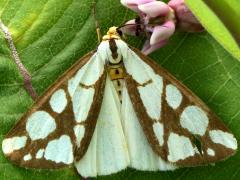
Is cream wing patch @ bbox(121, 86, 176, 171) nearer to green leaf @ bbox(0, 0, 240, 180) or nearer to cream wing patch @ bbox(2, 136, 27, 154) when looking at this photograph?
green leaf @ bbox(0, 0, 240, 180)

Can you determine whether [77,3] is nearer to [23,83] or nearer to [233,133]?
[23,83]

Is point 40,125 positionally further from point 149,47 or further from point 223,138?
point 223,138

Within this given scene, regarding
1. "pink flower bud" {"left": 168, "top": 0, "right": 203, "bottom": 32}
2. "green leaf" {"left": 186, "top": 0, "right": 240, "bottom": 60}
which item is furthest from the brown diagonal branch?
"green leaf" {"left": 186, "top": 0, "right": 240, "bottom": 60}

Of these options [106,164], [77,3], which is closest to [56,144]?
[106,164]

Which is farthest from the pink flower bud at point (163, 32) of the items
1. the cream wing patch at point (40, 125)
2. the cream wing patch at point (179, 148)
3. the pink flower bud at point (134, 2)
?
the cream wing patch at point (40, 125)

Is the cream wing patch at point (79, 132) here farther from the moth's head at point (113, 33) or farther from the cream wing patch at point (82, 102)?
the moth's head at point (113, 33)

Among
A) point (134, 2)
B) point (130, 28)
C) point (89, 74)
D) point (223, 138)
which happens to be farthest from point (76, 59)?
point (223, 138)
